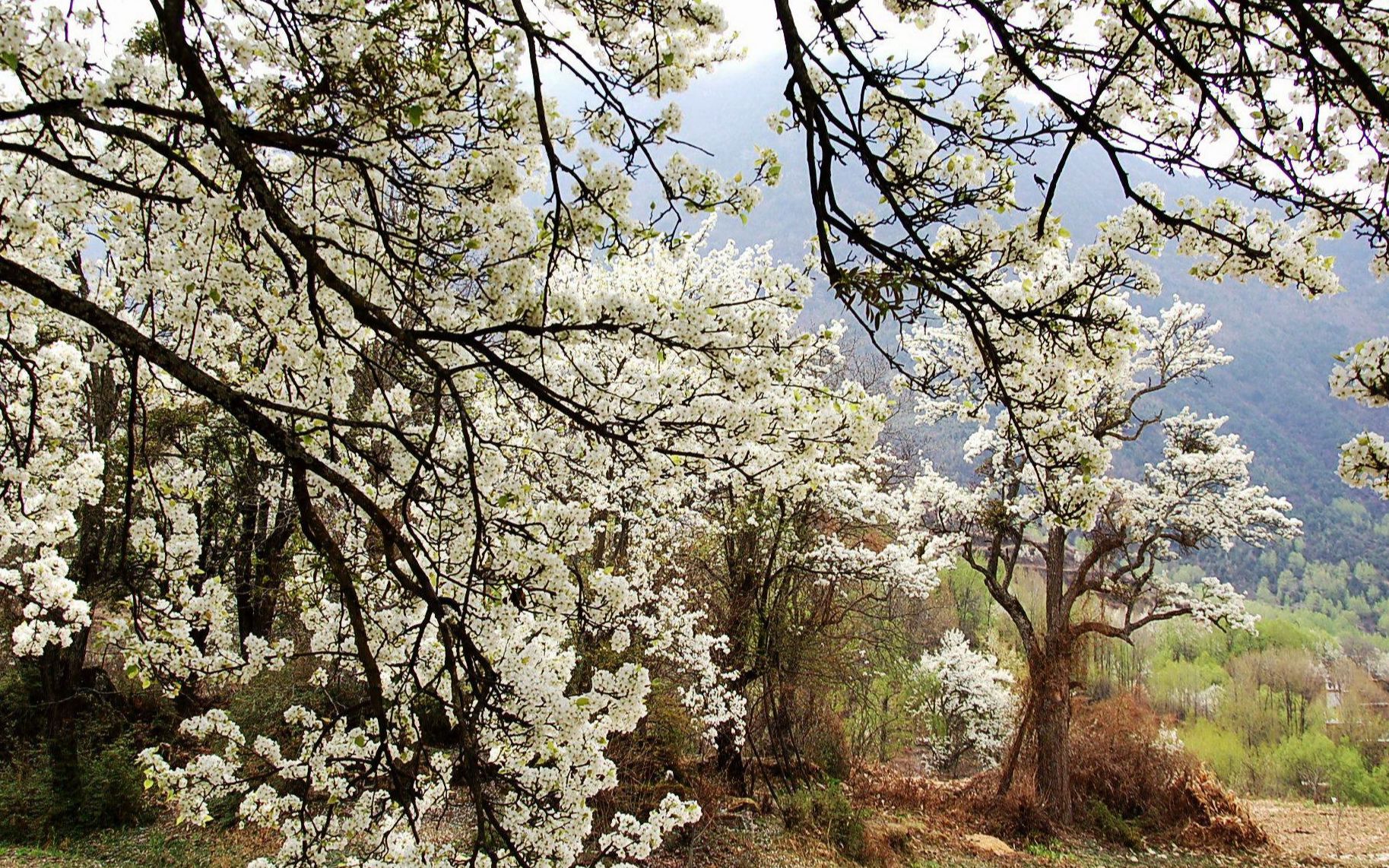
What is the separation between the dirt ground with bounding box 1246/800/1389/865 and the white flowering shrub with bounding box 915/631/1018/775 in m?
5.36

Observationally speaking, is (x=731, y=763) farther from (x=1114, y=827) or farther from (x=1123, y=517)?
(x=1123, y=517)

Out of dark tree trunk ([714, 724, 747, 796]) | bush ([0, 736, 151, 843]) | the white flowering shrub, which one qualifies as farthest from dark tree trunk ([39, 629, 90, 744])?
the white flowering shrub

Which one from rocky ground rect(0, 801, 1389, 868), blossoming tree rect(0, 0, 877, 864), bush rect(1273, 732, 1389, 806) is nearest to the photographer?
blossoming tree rect(0, 0, 877, 864)

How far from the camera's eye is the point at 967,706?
20.2m

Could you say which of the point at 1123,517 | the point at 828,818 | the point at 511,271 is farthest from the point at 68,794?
the point at 1123,517

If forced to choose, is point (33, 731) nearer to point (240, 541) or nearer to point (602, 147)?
point (240, 541)

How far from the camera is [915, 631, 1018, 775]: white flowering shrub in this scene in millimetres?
19875

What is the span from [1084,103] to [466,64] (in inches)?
84.7

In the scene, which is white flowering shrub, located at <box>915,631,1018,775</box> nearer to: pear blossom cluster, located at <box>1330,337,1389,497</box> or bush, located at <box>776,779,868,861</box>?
bush, located at <box>776,779,868,861</box>

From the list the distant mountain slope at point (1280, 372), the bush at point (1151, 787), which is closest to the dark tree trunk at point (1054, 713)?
the bush at point (1151, 787)

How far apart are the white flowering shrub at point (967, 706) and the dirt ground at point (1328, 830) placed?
536 centimetres

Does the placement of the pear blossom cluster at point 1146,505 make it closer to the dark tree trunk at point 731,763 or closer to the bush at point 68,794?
the dark tree trunk at point 731,763

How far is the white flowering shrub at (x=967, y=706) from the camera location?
1988 cm

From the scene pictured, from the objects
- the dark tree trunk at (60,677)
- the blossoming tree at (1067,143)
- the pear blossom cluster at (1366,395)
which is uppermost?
the blossoming tree at (1067,143)
